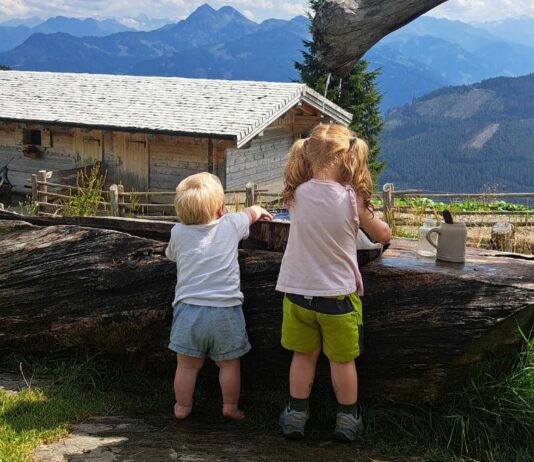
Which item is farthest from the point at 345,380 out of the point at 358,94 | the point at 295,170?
the point at 358,94

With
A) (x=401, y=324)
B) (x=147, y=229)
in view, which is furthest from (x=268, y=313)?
(x=147, y=229)

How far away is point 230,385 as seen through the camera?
391 cm

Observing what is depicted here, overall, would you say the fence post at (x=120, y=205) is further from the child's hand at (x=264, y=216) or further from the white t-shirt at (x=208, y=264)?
the white t-shirt at (x=208, y=264)

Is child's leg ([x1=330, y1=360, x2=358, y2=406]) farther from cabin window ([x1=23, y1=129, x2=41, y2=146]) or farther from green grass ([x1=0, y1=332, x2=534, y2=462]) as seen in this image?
cabin window ([x1=23, y1=129, x2=41, y2=146])

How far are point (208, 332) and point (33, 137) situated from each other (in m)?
19.8

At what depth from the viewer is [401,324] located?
12.6ft

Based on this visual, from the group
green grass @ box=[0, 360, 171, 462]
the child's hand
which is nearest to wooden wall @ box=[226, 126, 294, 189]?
green grass @ box=[0, 360, 171, 462]

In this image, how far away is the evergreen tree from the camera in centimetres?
3241

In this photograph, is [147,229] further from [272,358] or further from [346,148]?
[346,148]

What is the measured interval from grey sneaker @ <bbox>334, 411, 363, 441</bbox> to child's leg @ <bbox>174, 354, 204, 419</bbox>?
885mm

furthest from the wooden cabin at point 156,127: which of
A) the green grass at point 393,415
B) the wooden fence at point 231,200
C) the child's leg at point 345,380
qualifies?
the child's leg at point 345,380

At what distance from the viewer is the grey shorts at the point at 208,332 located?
3760 mm

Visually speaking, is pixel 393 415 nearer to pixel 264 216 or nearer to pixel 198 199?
pixel 264 216

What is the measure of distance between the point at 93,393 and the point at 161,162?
1515cm
